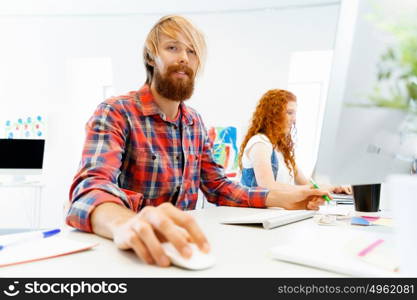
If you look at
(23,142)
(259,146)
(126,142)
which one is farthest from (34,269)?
(23,142)

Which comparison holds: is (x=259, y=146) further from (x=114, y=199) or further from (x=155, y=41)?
(x=114, y=199)

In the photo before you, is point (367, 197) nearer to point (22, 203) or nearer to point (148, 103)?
point (148, 103)

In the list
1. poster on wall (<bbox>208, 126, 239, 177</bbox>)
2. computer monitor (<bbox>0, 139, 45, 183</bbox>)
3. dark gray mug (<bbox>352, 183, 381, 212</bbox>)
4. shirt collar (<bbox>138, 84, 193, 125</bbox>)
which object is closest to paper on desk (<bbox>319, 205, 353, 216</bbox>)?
dark gray mug (<bbox>352, 183, 381, 212</bbox>)

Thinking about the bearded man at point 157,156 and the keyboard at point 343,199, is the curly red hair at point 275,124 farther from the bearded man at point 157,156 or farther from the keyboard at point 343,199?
the bearded man at point 157,156

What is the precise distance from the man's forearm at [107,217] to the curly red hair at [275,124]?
64.7 inches

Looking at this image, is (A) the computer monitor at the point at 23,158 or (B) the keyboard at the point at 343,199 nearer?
(B) the keyboard at the point at 343,199

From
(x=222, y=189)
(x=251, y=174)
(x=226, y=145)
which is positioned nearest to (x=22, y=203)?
(x=226, y=145)

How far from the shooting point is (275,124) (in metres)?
2.34

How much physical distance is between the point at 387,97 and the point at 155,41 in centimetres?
104

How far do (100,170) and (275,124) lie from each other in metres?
1.58

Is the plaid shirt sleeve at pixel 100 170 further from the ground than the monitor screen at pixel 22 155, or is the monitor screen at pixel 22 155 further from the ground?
the plaid shirt sleeve at pixel 100 170

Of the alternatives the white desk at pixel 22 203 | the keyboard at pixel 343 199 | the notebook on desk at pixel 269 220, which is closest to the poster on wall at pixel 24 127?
the white desk at pixel 22 203

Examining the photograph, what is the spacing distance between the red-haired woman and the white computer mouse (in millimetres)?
1571

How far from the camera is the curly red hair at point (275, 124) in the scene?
2334mm
